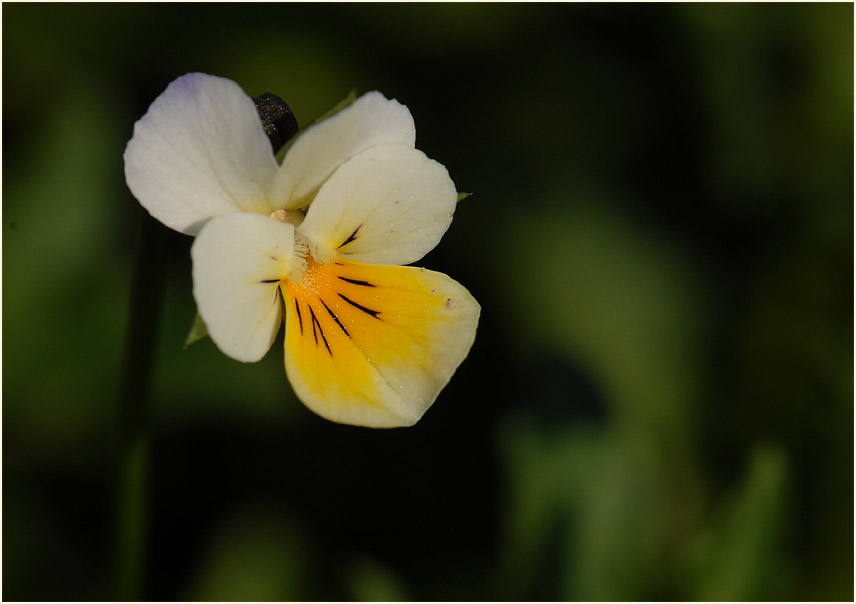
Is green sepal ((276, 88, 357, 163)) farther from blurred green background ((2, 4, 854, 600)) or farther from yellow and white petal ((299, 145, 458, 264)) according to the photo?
blurred green background ((2, 4, 854, 600))

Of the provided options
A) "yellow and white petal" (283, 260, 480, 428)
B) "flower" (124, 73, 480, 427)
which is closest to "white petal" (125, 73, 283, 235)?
"flower" (124, 73, 480, 427)

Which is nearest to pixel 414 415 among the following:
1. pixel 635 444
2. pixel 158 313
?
pixel 158 313

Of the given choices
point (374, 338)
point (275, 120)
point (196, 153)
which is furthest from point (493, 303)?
point (196, 153)

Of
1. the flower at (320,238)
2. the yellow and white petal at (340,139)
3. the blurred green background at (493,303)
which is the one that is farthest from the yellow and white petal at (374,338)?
the blurred green background at (493,303)

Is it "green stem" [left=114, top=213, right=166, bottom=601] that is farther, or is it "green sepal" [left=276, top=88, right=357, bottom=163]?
"green stem" [left=114, top=213, right=166, bottom=601]

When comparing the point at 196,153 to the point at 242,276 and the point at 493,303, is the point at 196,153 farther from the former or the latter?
the point at 493,303
